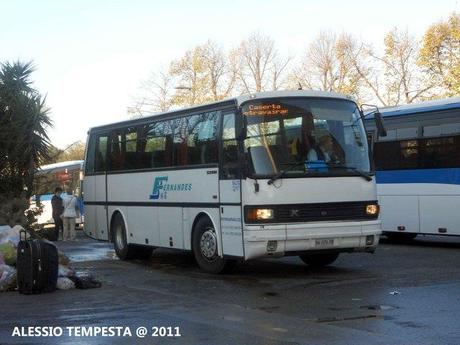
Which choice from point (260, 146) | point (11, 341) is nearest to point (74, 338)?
point (11, 341)

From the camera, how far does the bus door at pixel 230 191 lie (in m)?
12.1

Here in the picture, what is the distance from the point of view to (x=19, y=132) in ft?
53.1

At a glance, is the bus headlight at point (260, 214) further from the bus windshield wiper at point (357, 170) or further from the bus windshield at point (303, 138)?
the bus windshield wiper at point (357, 170)

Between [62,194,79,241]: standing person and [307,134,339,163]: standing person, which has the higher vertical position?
[307,134,339,163]: standing person

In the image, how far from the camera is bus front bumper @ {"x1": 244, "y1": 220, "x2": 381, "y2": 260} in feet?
38.7

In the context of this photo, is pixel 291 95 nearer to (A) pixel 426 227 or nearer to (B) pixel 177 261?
(B) pixel 177 261

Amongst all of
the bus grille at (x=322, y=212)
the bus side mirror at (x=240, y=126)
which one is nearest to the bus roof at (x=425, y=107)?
the bus grille at (x=322, y=212)

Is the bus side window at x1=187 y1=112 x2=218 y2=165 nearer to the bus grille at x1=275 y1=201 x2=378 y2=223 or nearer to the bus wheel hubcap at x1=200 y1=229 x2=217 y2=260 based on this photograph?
the bus wheel hubcap at x1=200 y1=229 x2=217 y2=260

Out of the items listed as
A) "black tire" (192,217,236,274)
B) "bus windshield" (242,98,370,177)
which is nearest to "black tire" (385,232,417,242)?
"bus windshield" (242,98,370,177)

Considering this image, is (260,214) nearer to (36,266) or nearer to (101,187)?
(36,266)

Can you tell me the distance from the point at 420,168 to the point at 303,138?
667 centimetres

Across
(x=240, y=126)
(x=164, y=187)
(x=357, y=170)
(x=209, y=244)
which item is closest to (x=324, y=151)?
(x=357, y=170)

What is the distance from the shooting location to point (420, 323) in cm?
814

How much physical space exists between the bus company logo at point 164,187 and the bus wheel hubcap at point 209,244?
1.01 m
